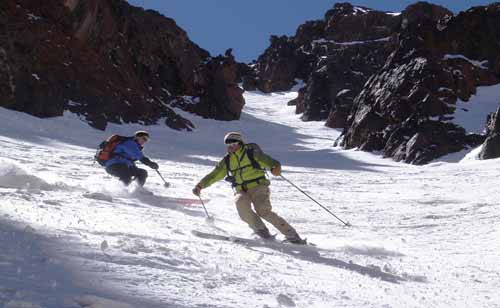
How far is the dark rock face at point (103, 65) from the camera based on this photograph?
3100cm

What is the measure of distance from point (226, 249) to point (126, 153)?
535 centimetres

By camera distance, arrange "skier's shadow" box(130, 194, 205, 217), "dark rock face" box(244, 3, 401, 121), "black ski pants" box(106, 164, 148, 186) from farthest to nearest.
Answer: "dark rock face" box(244, 3, 401, 121)
"black ski pants" box(106, 164, 148, 186)
"skier's shadow" box(130, 194, 205, 217)

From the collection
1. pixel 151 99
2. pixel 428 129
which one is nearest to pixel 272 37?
pixel 151 99

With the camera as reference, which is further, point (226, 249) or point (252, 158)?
point (252, 158)

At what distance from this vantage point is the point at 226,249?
555 cm

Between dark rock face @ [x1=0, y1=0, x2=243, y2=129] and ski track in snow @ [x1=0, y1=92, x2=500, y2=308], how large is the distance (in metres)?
19.9

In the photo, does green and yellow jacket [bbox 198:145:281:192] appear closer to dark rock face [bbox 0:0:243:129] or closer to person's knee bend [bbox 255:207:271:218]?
person's knee bend [bbox 255:207:271:218]

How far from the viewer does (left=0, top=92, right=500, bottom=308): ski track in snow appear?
3482 millimetres

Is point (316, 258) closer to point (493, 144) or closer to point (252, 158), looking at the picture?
point (252, 158)

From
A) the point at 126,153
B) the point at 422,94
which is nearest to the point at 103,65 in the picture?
the point at 422,94

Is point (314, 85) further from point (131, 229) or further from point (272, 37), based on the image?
point (131, 229)

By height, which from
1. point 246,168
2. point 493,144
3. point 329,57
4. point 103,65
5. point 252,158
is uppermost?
point 329,57

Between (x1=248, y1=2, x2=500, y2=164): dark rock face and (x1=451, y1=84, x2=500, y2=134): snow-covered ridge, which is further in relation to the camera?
(x1=451, y1=84, x2=500, y2=134): snow-covered ridge

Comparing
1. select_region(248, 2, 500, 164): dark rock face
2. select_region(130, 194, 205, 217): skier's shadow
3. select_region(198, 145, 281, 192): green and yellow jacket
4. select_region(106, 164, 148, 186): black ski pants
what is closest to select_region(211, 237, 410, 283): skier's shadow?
select_region(198, 145, 281, 192): green and yellow jacket
